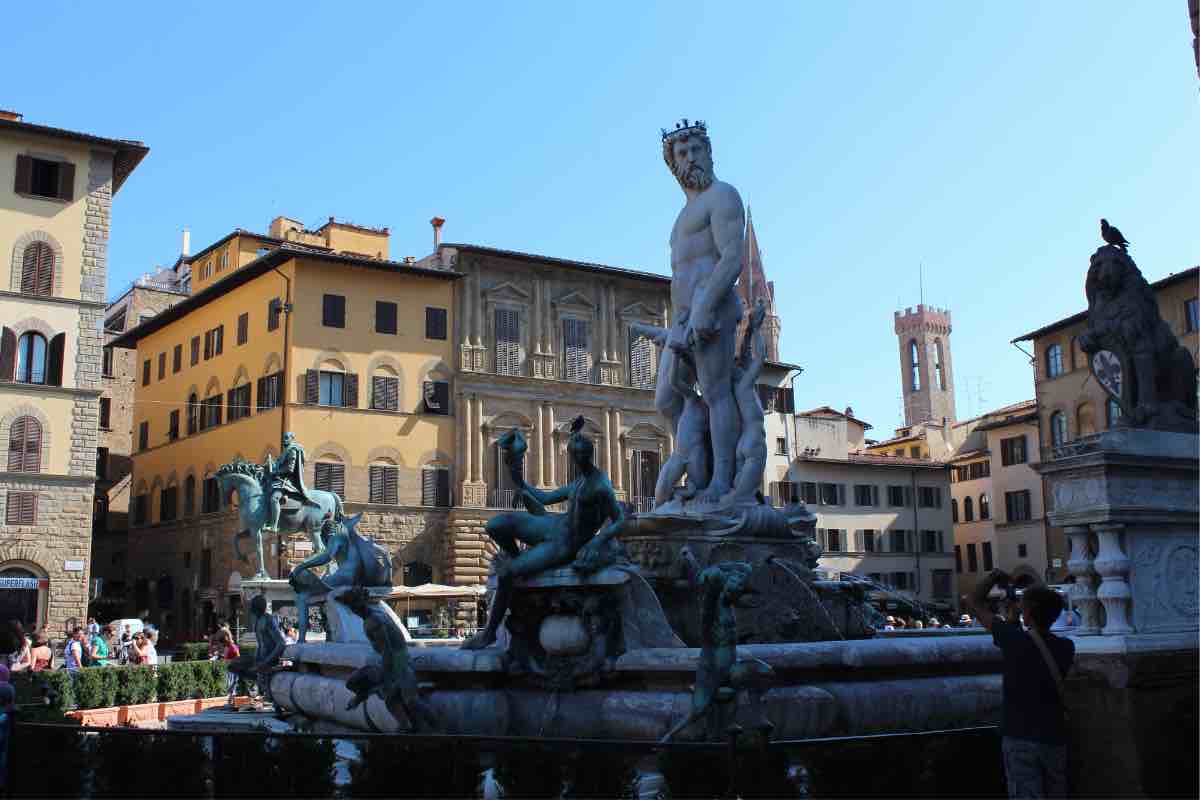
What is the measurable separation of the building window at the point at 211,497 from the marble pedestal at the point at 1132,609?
4197 cm

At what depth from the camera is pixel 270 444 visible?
43812 millimetres

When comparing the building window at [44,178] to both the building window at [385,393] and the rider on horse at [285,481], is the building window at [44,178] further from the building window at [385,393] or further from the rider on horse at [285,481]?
the rider on horse at [285,481]

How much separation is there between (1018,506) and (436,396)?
105 ft

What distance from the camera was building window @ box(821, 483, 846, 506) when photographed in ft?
196

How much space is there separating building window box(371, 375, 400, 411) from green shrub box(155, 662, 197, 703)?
27.4 meters

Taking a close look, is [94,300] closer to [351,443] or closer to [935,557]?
[351,443]

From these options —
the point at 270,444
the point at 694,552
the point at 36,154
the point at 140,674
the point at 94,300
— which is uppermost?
the point at 36,154

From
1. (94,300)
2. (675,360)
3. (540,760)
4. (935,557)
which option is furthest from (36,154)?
(935,557)

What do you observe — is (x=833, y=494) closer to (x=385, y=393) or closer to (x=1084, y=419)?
(x=1084, y=419)

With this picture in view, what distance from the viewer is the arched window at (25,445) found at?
119ft

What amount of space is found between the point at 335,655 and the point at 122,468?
168 feet

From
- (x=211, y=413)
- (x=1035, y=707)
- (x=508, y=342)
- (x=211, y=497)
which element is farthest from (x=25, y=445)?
(x=1035, y=707)

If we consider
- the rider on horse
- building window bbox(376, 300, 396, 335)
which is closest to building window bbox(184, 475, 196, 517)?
building window bbox(376, 300, 396, 335)

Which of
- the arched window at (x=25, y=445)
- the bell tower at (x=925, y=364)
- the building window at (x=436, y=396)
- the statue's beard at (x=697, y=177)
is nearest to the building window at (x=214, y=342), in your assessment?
the building window at (x=436, y=396)
